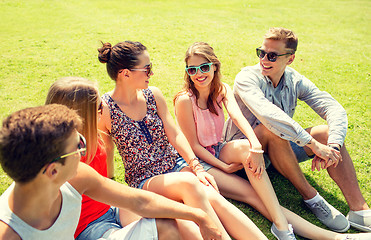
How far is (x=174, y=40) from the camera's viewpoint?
30.9ft

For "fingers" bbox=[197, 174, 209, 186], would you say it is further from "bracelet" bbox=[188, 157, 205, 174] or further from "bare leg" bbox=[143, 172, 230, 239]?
"bare leg" bbox=[143, 172, 230, 239]

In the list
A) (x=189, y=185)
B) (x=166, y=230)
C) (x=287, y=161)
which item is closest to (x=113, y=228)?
(x=166, y=230)

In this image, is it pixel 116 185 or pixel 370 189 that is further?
pixel 370 189

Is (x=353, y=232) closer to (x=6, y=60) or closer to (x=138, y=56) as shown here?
(x=138, y=56)

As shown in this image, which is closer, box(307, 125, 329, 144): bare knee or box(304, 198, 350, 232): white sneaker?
box(304, 198, 350, 232): white sneaker

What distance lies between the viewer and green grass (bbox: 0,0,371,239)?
5617 mm

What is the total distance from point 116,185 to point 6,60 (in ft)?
22.0

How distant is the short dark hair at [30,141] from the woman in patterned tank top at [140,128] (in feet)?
4.87

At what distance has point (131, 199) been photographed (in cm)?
245

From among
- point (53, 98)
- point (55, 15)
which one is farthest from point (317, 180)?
point (55, 15)

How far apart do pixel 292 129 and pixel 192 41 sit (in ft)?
21.5

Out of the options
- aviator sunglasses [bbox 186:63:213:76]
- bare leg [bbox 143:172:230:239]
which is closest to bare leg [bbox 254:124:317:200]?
aviator sunglasses [bbox 186:63:213:76]

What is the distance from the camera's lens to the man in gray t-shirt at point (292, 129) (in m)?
3.56

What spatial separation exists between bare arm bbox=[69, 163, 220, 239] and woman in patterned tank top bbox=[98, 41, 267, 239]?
0.58 meters
